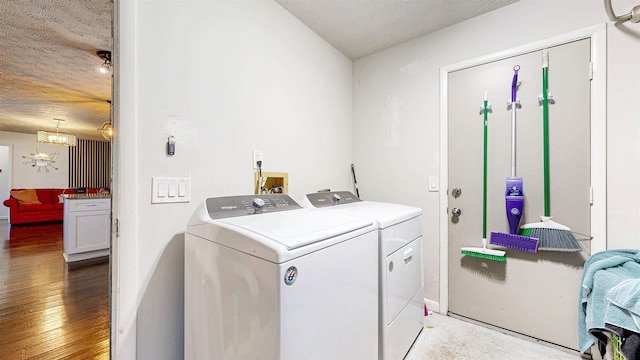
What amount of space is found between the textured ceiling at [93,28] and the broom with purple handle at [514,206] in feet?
2.38

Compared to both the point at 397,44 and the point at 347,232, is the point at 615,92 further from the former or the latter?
the point at 347,232

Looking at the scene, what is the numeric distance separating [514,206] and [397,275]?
102 centimetres

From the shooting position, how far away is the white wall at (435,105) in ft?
4.88

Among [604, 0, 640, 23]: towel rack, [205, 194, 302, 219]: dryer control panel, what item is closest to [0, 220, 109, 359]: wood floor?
[205, 194, 302, 219]: dryer control panel

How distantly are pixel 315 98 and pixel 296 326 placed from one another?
1827 millimetres

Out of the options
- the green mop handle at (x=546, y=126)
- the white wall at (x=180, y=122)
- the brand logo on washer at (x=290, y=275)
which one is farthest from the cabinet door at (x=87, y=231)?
the green mop handle at (x=546, y=126)

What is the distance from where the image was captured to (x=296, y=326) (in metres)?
0.81

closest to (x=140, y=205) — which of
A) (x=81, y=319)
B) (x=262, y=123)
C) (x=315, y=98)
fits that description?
(x=262, y=123)

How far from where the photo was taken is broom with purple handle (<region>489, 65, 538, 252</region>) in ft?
5.61

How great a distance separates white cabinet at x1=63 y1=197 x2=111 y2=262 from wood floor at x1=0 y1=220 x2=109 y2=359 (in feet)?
0.52

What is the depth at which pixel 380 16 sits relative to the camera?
1.97 meters

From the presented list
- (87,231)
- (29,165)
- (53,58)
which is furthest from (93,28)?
(29,165)

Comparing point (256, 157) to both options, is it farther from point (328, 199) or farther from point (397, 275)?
point (397, 275)

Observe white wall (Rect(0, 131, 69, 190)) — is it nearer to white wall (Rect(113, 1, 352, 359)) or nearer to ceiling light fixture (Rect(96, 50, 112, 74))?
ceiling light fixture (Rect(96, 50, 112, 74))
